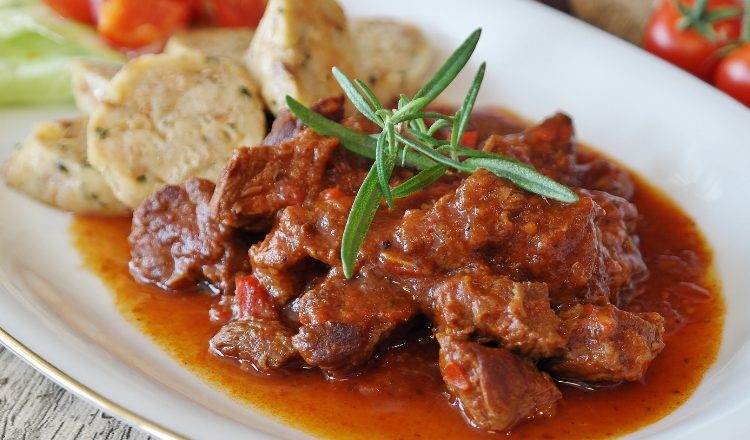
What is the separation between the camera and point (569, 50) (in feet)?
20.3

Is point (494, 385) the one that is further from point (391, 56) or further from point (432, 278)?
point (391, 56)

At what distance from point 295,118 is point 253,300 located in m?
1.09

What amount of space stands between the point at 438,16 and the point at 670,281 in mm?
2962

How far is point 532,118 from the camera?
6.13 m

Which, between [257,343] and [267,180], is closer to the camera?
[257,343]

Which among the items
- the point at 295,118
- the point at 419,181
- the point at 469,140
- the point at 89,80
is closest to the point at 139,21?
the point at 89,80

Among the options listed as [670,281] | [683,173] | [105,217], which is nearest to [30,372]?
[105,217]

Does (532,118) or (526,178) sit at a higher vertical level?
(526,178)

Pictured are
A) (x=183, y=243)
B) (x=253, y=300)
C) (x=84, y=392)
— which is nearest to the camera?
(x=84, y=392)

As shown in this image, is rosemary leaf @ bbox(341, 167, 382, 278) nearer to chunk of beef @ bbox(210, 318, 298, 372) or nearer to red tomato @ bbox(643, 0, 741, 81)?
chunk of beef @ bbox(210, 318, 298, 372)

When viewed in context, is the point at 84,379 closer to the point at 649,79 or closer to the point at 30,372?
the point at 30,372

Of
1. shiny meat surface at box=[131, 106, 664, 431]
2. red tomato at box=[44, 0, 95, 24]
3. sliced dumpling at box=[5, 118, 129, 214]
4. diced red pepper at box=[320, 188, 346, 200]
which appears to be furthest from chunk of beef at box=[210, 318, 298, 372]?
red tomato at box=[44, 0, 95, 24]

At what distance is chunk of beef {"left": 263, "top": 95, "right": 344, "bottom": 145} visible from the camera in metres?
4.70

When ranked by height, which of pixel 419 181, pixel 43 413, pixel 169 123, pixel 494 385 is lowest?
pixel 43 413
